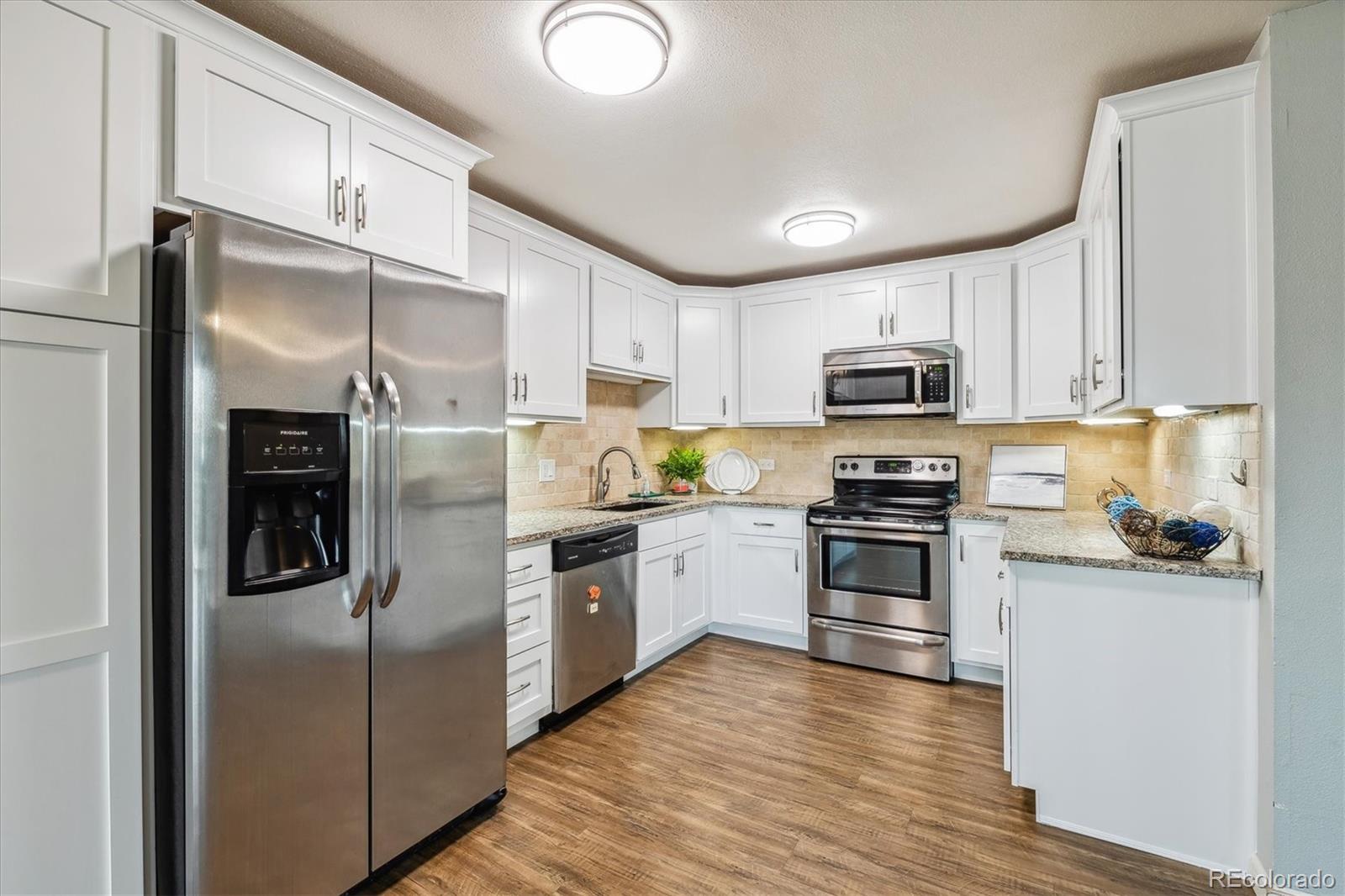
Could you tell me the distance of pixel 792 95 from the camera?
203 cm

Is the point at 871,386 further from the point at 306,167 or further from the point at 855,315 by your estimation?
the point at 306,167

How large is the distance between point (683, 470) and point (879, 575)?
1490mm

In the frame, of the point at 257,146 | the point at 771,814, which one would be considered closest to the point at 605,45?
the point at 257,146

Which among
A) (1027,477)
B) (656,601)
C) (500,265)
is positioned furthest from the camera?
(1027,477)

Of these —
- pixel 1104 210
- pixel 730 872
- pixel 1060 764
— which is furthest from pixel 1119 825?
pixel 1104 210

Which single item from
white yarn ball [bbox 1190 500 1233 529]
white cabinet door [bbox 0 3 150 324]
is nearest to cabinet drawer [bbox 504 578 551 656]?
white cabinet door [bbox 0 3 150 324]

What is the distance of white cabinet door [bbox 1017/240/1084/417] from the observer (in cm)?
308

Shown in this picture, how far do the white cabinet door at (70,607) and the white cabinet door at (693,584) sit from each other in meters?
2.56

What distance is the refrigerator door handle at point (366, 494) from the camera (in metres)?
1.63

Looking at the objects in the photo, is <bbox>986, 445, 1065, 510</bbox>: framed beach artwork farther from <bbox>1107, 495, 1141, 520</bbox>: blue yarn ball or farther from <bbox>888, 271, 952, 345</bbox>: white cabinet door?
<bbox>1107, 495, 1141, 520</bbox>: blue yarn ball

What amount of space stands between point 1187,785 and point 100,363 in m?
3.08

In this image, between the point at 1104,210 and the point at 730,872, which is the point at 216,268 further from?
the point at 1104,210

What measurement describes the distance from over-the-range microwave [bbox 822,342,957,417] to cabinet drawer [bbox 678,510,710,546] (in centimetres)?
103

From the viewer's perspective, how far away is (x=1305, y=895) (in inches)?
61.3
